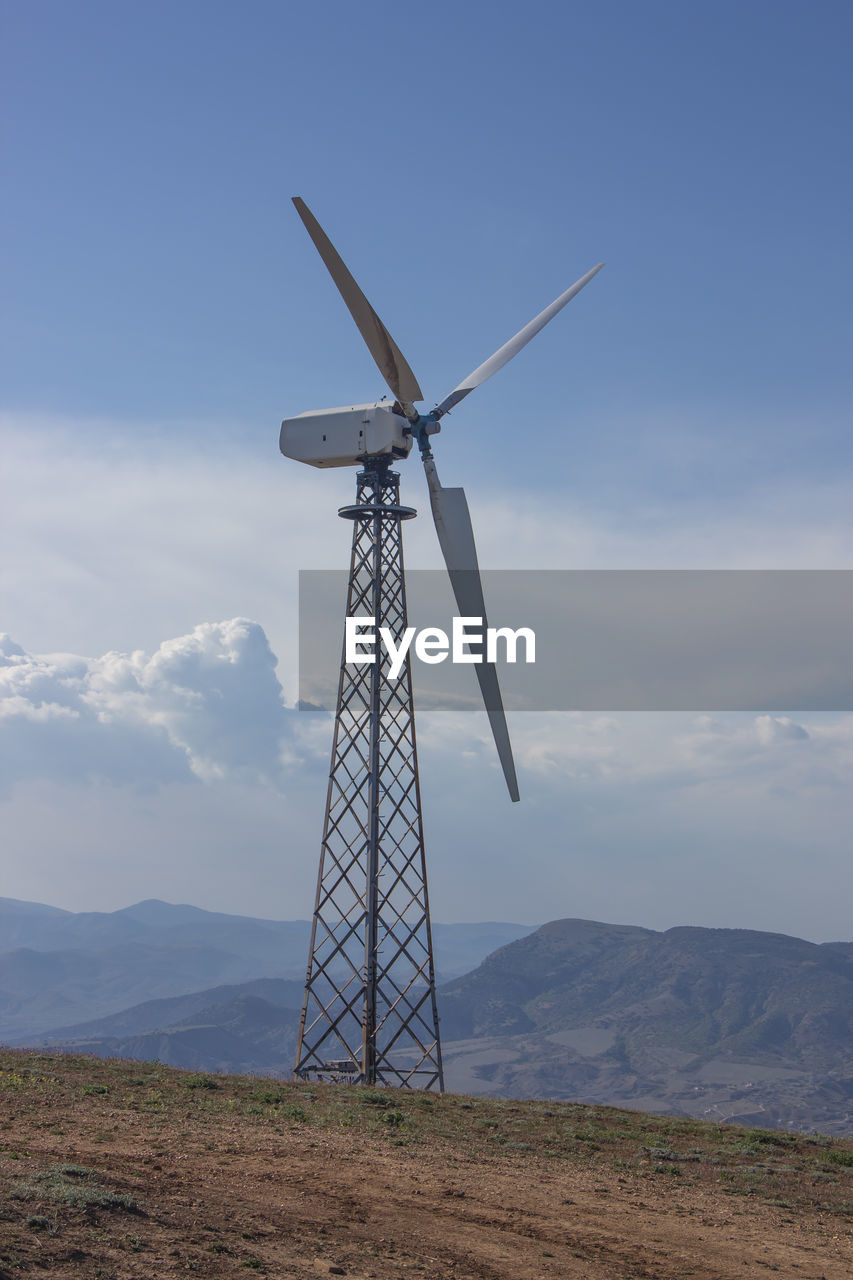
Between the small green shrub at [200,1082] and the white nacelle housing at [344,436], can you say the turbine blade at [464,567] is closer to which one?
the white nacelle housing at [344,436]

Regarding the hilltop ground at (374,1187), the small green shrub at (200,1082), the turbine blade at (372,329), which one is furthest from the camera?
the turbine blade at (372,329)

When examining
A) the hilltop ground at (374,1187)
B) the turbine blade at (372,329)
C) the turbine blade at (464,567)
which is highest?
the turbine blade at (372,329)

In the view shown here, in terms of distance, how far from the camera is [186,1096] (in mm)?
33969

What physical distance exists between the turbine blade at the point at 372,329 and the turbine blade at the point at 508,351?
6.29 ft

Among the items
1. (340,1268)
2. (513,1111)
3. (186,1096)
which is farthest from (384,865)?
(340,1268)

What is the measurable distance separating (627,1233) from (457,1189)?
3.80 meters

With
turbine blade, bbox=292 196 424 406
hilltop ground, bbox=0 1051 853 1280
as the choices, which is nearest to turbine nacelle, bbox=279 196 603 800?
turbine blade, bbox=292 196 424 406

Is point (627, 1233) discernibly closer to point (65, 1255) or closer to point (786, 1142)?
point (65, 1255)

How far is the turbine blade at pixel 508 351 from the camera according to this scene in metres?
52.7

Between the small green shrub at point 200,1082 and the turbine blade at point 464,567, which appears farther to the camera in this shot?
the turbine blade at point 464,567

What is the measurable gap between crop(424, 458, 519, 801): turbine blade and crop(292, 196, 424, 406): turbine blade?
3.28 m

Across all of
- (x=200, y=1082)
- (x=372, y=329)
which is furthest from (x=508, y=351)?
(x=200, y=1082)

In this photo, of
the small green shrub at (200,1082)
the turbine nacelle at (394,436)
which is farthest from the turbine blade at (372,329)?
the small green shrub at (200,1082)

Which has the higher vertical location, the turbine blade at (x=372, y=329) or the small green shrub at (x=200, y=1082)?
the turbine blade at (x=372, y=329)
